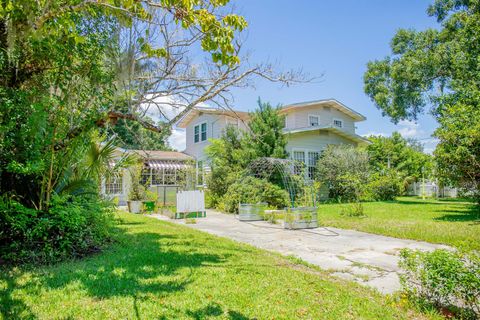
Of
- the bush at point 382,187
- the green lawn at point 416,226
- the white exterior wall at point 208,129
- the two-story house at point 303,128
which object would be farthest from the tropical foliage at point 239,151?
the bush at point 382,187

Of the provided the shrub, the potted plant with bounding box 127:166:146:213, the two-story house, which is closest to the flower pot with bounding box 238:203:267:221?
the potted plant with bounding box 127:166:146:213

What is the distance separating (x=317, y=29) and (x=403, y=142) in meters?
19.8

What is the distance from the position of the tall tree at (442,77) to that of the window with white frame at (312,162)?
7.12 meters

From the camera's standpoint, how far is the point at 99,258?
18.9 feet

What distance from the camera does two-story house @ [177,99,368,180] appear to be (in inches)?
769

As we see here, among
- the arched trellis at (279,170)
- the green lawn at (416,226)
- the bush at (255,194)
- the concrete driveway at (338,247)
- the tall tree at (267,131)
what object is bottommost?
the concrete driveway at (338,247)

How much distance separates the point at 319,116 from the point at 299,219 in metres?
13.7

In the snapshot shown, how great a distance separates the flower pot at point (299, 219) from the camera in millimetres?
10016

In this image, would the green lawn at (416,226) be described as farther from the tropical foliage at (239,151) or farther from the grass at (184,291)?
the tropical foliage at (239,151)

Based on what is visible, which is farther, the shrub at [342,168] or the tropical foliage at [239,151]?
the shrub at [342,168]

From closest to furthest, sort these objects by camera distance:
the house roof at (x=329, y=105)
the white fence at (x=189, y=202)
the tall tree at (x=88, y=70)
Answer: the tall tree at (x=88, y=70) < the white fence at (x=189, y=202) < the house roof at (x=329, y=105)

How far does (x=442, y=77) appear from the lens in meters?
19.8

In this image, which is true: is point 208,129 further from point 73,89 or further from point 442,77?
point 442,77

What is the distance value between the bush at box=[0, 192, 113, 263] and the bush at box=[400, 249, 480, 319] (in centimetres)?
533
